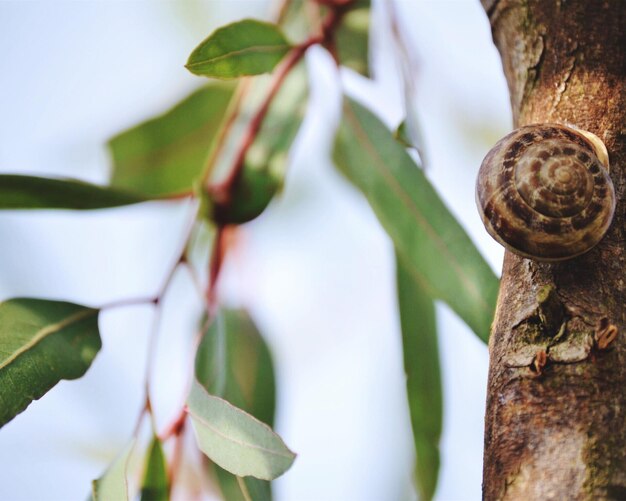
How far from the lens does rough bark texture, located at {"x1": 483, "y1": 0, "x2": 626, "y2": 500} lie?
58 centimetres

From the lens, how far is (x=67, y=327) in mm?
1024

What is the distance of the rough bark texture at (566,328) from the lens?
584 mm

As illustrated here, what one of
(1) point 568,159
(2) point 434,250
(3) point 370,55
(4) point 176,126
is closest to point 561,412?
(1) point 568,159

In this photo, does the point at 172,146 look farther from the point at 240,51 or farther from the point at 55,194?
the point at 240,51

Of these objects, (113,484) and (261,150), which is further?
(261,150)

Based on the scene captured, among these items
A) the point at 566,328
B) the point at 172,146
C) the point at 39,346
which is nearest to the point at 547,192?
the point at 566,328

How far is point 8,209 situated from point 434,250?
20.4 inches

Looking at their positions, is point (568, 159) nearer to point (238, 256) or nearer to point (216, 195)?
point (216, 195)

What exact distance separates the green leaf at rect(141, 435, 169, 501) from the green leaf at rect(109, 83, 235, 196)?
45cm

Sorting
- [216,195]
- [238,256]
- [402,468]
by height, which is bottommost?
[402,468]

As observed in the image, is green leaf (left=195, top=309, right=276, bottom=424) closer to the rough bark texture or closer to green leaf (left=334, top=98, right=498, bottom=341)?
green leaf (left=334, top=98, right=498, bottom=341)

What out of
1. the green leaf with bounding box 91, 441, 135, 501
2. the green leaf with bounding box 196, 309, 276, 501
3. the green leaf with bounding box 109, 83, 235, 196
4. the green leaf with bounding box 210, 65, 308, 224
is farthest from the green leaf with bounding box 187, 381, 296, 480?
the green leaf with bounding box 109, 83, 235, 196

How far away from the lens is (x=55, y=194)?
1091 mm

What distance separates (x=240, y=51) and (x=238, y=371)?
0.53 metres
